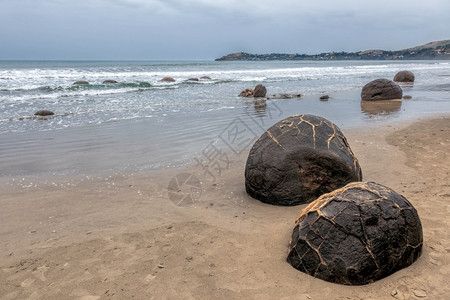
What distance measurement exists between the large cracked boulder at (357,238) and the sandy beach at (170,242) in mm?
104

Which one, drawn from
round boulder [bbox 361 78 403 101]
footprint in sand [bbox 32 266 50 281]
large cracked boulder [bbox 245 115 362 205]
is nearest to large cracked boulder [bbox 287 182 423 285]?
large cracked boulder [bbox 245 115 362 205]

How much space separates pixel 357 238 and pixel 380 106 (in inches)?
484

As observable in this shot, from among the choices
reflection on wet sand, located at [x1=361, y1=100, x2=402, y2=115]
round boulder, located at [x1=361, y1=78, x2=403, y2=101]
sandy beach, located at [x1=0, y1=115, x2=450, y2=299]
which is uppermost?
round boulder, located at [x1=361, y1=78, x2=403, y2=101]

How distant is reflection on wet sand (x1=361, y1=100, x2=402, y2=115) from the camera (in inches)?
501

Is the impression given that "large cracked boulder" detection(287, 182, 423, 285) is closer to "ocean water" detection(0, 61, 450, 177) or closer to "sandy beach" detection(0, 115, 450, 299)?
"sandy beach" detection(0, 115, 450, 299)

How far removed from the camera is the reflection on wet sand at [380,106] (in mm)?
12736

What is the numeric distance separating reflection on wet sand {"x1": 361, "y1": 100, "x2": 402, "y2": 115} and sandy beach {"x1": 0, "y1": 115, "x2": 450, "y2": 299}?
6.80 m

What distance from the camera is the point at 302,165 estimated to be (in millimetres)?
4668

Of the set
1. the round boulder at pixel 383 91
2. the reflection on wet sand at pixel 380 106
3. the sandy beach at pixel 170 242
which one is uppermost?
the round boulder at pixel 383 91

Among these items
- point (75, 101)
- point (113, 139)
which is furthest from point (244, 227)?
point (75, 101)

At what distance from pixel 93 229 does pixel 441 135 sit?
802cm

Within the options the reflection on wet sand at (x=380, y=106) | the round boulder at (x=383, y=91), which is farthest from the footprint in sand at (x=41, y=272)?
the round boulder at (x=383, y=91)

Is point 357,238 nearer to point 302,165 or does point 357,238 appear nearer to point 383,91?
point 302,165

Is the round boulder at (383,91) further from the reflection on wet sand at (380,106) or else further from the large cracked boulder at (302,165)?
the large cracked boulder at (302,165)
